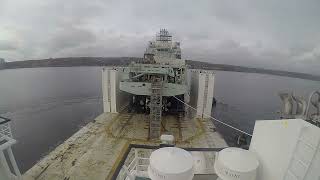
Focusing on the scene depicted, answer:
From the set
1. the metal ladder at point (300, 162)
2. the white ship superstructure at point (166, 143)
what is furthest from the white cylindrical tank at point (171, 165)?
the metal ladder at point (300, 162)

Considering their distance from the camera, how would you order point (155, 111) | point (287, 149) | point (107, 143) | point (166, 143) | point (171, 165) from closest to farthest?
point (287, 149), point (171, 165), point (166, 143), point (107, 143), point (155, 111)

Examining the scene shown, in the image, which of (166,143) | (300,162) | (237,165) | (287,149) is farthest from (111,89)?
(300,162)

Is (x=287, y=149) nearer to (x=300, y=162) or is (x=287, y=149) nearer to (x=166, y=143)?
(x=300, y=162)

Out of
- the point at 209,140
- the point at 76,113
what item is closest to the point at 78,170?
the point at 209,140

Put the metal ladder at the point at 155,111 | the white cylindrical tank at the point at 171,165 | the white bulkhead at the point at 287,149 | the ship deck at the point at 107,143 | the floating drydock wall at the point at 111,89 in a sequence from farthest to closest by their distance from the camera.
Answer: the floating drydock wall at the point at 111,89 → the metal ladder at the point at 155,111 → the ship deck at the point at 107,143 → the white cylindrical tank at the point at 171,165 → the white bulkhead at the point at 287,149

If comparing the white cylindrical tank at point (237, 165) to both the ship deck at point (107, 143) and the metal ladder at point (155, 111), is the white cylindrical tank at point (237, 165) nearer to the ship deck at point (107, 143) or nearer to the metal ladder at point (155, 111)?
the ship deck at point (107, 143)

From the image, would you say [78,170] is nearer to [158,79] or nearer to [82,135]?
[82,135]

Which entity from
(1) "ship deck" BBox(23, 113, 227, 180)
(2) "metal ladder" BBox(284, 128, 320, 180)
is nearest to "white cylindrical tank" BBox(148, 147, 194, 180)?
(2) "metal ladder" BBox(284, 128, 320, 180)
